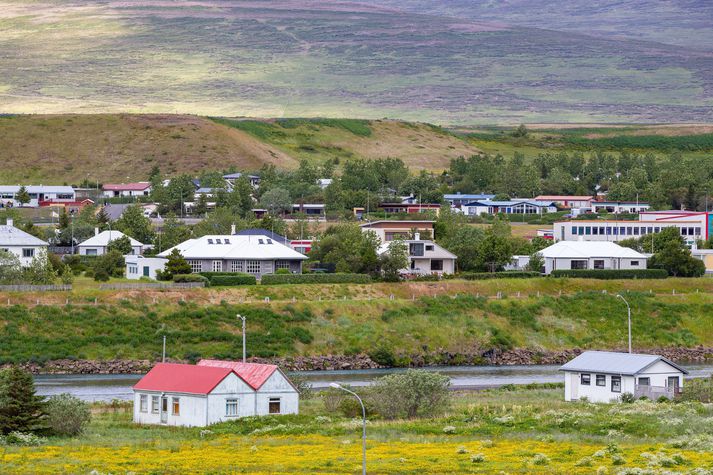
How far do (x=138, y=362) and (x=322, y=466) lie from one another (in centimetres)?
3770

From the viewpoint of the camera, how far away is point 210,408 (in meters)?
57.2

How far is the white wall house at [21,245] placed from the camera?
107 metres

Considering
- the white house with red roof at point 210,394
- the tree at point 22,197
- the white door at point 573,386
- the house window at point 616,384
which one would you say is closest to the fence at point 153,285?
the white house with red roof at point 210,394

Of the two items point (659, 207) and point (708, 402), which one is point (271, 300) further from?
point (659, 207)

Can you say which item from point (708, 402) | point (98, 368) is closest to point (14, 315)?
point (98, 368)

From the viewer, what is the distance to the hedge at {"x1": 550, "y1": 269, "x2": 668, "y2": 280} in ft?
352

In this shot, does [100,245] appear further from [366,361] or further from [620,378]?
[620,378]

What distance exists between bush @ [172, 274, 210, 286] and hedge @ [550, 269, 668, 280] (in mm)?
27052

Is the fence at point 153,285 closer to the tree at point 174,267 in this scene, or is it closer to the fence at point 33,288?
the fence at point 33,288

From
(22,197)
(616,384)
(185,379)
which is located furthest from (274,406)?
(22,197)

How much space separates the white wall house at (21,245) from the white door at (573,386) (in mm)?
51698

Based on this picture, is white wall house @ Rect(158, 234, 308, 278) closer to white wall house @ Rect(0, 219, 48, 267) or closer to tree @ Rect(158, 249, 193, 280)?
tree @ Rect(158, 249, 193, 280)

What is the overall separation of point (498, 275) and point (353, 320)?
59.3 ft

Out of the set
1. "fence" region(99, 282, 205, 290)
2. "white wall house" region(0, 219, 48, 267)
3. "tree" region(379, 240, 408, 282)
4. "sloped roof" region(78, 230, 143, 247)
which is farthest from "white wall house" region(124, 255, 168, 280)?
"tree" region(379, 240, 408, 282)
